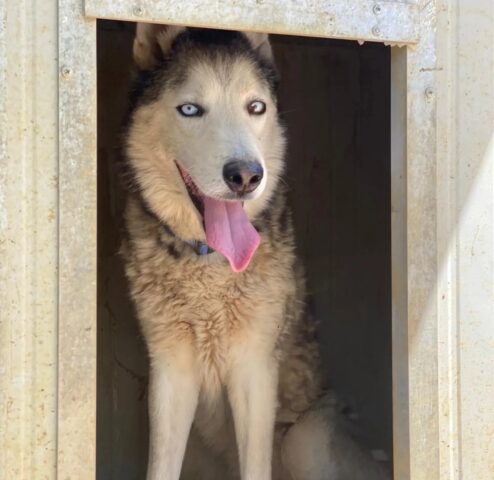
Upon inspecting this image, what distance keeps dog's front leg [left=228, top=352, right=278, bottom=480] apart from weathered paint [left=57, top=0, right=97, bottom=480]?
98 cm

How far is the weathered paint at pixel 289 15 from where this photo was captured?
2.70 m

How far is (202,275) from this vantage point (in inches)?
138

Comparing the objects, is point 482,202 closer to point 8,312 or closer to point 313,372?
point 313,372

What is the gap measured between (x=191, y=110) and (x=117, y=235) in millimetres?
1332

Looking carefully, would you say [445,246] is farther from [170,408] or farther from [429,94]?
[170,408]

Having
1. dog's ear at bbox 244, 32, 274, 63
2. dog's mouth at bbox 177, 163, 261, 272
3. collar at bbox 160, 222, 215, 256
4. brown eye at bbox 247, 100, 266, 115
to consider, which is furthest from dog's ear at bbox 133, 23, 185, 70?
collar at bbox 160, 222, 215, 256

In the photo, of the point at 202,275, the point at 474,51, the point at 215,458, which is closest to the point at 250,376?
the point at 202,275

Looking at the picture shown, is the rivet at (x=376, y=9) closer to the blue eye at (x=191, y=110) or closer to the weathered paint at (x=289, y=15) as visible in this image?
the weathered paint at (x=289, y=15)

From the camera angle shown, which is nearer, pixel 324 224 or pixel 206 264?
pixel 206 264

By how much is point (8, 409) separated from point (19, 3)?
120 cm

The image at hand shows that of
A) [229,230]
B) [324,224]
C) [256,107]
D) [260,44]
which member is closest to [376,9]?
[256,107]

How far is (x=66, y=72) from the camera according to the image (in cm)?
263

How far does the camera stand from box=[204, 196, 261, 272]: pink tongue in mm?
3219

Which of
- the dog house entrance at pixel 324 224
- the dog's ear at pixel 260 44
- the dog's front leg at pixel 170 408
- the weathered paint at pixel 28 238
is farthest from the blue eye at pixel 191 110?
the dog house entrance at pixel 324 224
